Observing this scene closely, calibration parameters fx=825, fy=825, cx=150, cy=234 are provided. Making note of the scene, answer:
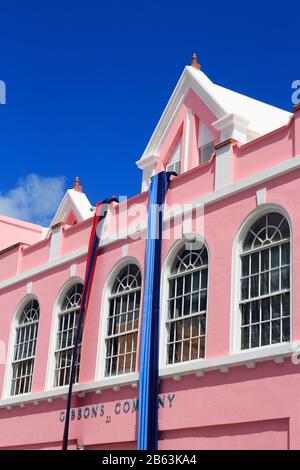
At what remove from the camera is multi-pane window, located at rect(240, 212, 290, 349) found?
Result: 14.9 meters

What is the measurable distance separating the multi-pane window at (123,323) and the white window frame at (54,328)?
160 centimetres

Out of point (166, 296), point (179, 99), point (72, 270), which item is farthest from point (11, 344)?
point (179, 99)

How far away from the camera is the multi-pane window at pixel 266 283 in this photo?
14898 millimetres

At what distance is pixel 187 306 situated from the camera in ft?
55.6

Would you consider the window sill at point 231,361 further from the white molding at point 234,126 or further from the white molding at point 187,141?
the white molding at point 187,141

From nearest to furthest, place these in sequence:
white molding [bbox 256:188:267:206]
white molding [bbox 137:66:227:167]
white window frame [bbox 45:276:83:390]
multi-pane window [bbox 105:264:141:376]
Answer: white molding [bbox 256:188:267:206] < multi-pane window [bbox 105:264:141:376] < white window frame [bbox 45:276:83:390] < white molding [bbox 137:66:227:167]

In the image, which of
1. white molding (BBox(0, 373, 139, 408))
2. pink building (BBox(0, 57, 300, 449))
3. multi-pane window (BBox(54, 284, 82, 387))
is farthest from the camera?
multi-pane window (BBox(54, 284, 82, 387))

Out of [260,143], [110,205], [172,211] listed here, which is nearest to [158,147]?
[110,205]

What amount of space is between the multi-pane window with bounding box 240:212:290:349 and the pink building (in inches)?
1.1

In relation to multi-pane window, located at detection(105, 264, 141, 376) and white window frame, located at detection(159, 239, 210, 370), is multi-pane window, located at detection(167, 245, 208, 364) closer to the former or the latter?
white window frame, located at detection(159, 239, 210, 370)

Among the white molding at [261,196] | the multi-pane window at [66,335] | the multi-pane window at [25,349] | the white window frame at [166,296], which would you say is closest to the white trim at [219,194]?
the white molding at [261,196]

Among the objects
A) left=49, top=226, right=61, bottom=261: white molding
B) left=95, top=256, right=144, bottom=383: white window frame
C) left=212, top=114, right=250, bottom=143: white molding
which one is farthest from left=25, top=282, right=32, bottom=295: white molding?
left=212, top=114, right=250, bottom=143: white molding

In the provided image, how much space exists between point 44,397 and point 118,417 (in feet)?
9.92

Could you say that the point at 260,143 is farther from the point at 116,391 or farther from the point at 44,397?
the point at 44,397
